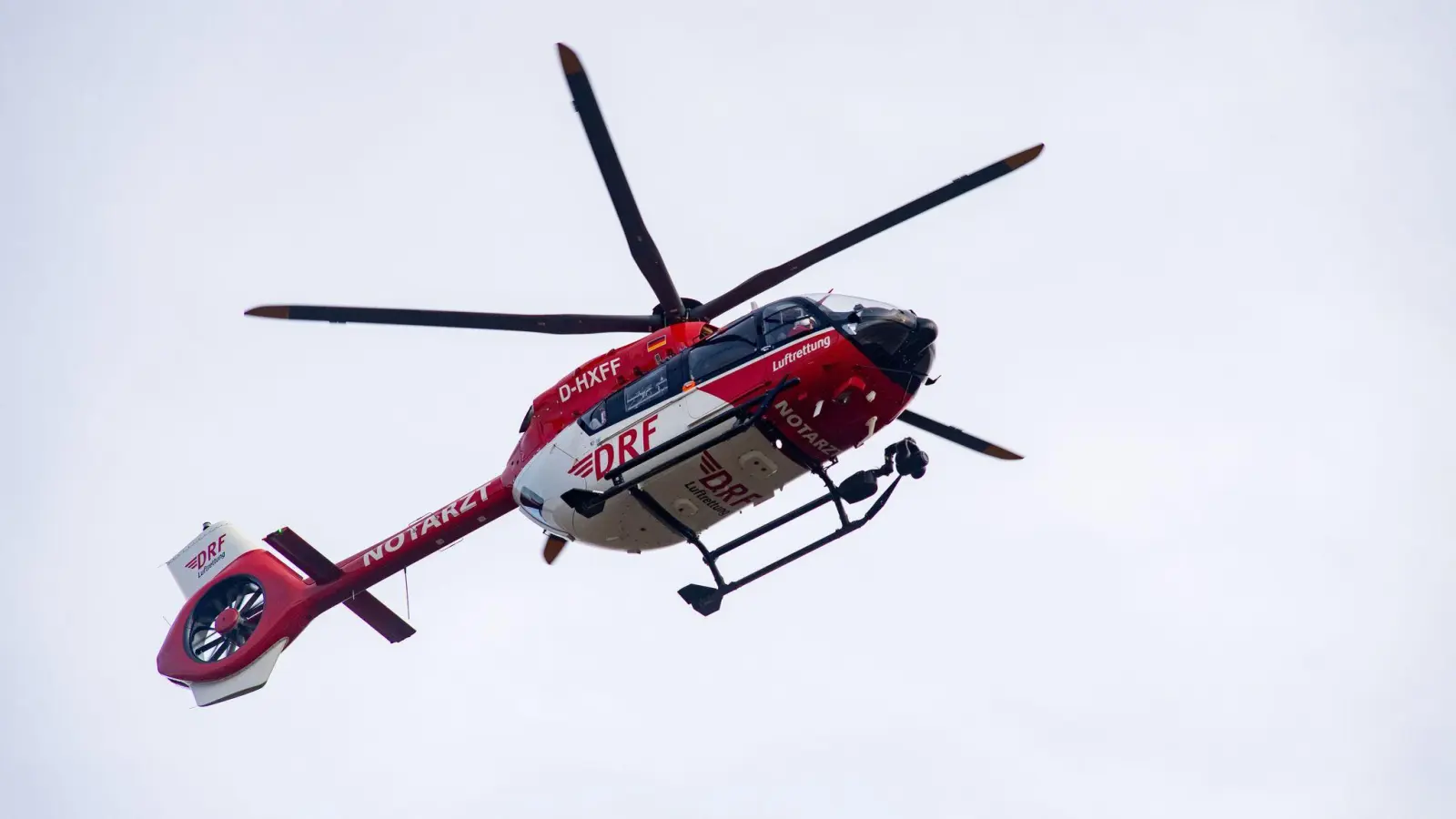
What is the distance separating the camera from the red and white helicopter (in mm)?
16812

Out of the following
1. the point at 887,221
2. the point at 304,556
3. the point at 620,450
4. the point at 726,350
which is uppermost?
the point at 887,221

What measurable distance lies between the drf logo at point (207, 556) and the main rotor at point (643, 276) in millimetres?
5712

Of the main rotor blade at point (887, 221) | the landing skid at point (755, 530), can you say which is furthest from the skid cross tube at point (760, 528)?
the main rotor blade at point (887, 221)

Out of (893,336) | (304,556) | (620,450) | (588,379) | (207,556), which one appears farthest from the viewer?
(207,556)

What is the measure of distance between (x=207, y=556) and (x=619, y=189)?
10.0 metres

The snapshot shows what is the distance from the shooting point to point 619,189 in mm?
16953

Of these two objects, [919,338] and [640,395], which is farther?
[640,395]

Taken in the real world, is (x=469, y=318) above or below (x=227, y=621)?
above

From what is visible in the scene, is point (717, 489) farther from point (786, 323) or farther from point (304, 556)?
point (304, 556)

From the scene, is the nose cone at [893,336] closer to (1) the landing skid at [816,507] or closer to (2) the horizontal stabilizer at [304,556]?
(1) the landing skid at [816,507]

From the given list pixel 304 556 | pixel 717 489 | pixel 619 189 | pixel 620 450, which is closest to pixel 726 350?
pixel 717 489

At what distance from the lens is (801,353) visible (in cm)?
1684

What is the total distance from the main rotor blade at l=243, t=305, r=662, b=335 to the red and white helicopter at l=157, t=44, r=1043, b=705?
0.02 meters

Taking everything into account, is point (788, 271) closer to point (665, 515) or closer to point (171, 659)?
point (665, 515)
